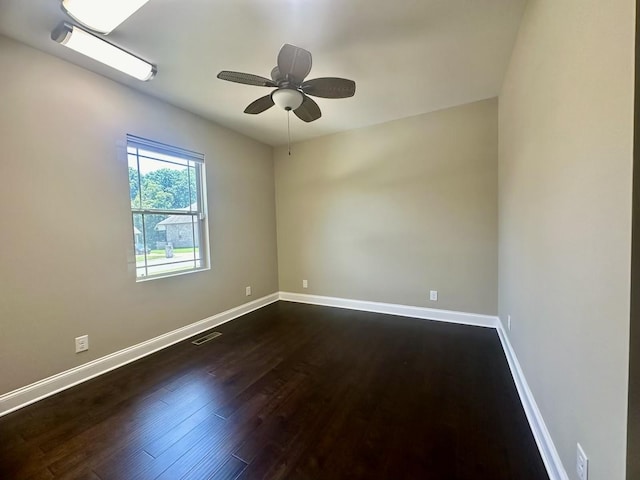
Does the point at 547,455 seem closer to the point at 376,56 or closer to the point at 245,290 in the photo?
the point at 376,56

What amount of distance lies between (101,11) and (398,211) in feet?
10.5

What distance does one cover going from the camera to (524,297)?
1.85m

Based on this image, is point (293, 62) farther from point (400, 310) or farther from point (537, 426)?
point (400, 310)

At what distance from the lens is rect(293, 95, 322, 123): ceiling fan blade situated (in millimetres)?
2186

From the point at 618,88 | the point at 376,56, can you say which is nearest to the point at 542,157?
the point at 618,88

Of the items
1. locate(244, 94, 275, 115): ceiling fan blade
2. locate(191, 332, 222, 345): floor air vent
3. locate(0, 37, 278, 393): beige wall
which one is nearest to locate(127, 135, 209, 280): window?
locate(0, 37, 278, 393): beige wall

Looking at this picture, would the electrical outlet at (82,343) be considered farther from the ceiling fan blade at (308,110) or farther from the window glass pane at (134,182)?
the ceiling fan blade at (308,110)

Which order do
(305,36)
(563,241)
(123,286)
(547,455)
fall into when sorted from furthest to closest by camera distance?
(123,286) → (305,36) → (547,455) → (563,241)

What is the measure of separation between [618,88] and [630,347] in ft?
2.42

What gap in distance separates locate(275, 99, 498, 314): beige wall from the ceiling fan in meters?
1.70

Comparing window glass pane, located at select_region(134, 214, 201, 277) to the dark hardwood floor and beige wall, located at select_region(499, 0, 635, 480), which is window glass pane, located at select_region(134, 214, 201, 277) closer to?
the dark hardwood floor

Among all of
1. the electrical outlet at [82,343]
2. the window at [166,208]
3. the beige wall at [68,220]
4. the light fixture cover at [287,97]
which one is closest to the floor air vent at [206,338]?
the beige wall at [68,220]

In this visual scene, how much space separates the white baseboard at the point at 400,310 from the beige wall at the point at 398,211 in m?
0.08

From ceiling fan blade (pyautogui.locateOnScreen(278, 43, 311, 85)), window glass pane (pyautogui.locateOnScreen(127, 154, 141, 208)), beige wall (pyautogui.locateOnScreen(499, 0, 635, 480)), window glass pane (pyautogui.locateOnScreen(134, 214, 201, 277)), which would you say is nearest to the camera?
beige wall (pyautogui.locateOnScreen(499, 0, 635, 480))
